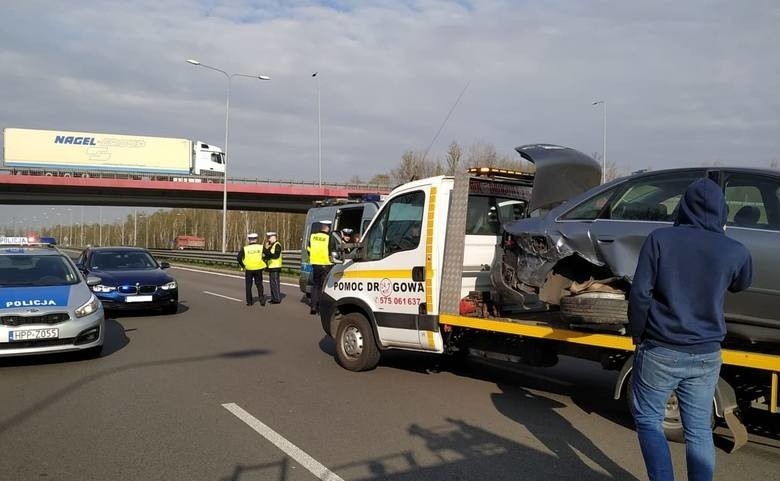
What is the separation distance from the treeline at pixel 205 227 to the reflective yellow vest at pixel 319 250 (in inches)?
2410

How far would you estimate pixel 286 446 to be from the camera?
16.6 feet

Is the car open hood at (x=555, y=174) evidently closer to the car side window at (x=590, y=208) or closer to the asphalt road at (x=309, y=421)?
the car side window at (x=590, y=208)

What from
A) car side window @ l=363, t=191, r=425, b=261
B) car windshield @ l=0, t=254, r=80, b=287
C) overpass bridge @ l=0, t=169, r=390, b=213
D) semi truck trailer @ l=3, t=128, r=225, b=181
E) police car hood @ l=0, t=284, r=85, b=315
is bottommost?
police car hood @ l=0, t=284, r=85, b=315

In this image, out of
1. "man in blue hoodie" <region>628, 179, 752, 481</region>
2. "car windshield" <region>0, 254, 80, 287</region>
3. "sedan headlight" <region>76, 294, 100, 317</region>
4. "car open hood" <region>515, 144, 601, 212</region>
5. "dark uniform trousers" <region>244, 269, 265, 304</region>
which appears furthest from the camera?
"dark uniform trousers" <region>244, 269, 265, 304</region>

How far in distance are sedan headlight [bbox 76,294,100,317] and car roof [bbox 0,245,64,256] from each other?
1.59m

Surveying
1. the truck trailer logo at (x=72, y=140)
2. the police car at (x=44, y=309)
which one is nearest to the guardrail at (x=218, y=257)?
the truck trailer logo at (x=72, y=140)

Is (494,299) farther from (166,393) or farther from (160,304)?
(160,304)

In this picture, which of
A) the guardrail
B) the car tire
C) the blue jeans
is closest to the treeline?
the guardrail

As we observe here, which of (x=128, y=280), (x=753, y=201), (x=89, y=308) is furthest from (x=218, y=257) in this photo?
(x=753, y=201)

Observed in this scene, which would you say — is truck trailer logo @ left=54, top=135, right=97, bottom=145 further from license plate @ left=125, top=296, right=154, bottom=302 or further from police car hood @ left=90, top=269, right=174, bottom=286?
license plate @ left=125, top=296, right=154, bottom=302

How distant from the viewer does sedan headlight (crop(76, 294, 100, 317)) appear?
8.19 meters

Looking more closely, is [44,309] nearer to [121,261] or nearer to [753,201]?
[121,261]

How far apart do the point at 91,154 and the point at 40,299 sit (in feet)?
152

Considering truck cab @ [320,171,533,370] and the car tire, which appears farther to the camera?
the car tire
